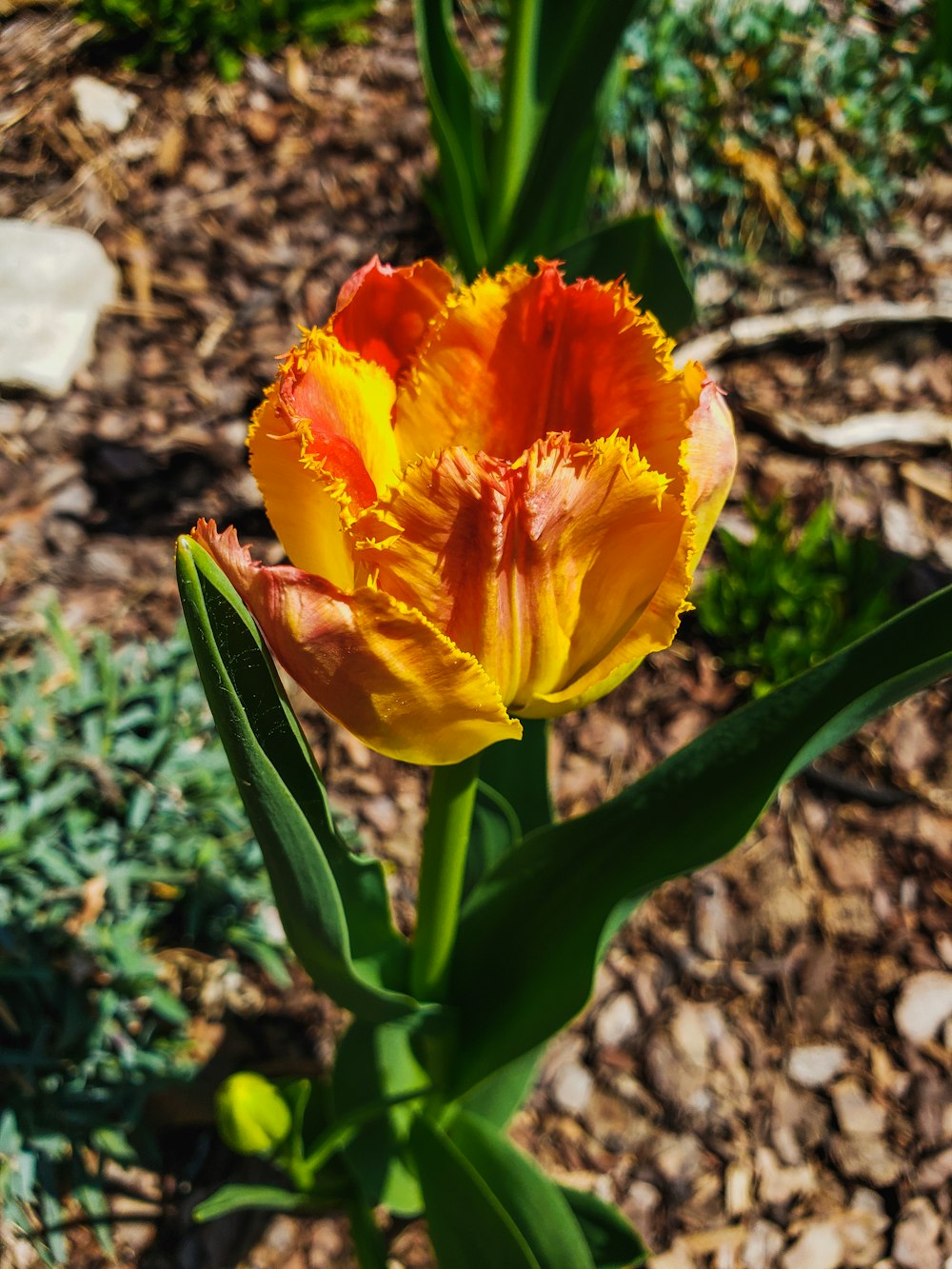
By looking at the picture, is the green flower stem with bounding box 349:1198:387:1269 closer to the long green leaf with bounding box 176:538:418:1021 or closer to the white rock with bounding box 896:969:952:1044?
the long green leaf with bounding box 176:538:418:1021

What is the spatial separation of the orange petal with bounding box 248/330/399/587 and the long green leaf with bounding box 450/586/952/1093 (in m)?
0.37

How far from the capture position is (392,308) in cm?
73

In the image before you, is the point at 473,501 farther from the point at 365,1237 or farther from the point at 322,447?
the point at 365,1237

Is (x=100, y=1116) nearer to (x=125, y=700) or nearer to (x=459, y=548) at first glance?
(x=125, y=700)

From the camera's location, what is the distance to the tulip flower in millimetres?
616

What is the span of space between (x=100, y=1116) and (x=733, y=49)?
2601mm

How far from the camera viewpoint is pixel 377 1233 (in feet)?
4.81

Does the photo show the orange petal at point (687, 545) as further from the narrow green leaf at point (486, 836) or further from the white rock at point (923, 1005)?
the white rock at point (923, 1005)

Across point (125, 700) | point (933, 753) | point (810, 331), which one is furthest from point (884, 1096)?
point (810, 331)

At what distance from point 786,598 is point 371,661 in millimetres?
1422

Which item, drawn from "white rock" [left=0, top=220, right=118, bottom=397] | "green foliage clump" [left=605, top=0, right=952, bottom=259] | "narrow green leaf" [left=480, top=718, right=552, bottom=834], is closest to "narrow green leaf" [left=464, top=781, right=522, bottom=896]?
"narrow green leaf" [left=480, top=718, right=552, bottom=834]

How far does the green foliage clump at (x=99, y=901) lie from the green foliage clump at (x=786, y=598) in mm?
959

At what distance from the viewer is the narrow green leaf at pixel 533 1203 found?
98 centimetres

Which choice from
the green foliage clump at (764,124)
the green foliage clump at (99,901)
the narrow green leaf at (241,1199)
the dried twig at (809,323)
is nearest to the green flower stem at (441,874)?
the narrow green leaf at (241,1199)
